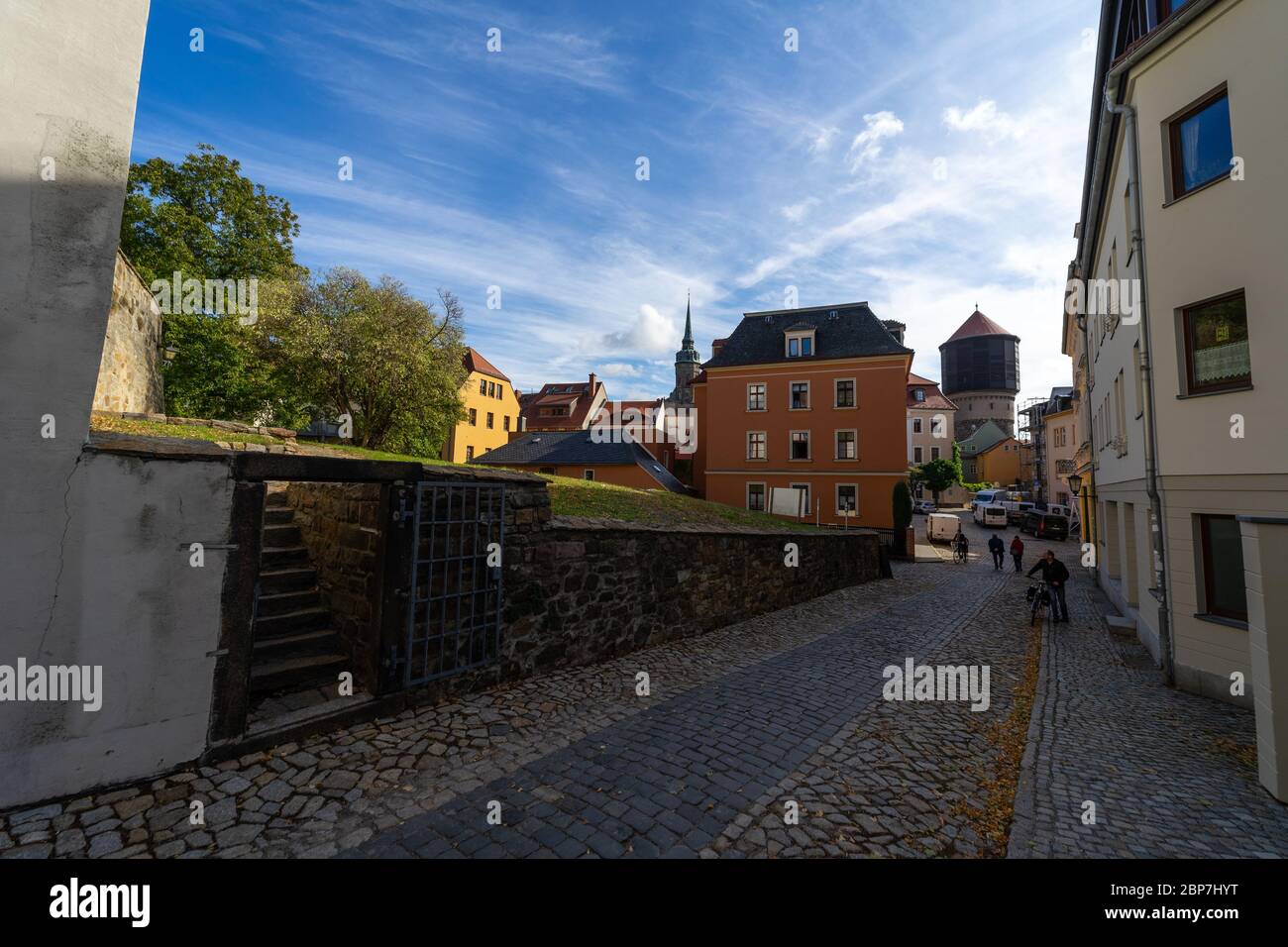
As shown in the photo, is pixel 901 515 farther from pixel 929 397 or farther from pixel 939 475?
pixel 929 397

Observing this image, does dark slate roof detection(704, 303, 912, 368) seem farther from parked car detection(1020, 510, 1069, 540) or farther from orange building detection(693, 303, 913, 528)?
parked car detection(1020, 510, 1069, 540)

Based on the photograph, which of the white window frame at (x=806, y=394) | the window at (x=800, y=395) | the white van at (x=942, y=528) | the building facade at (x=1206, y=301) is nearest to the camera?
the building facade at (x=1206, y=301)

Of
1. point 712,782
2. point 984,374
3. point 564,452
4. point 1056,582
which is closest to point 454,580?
point 712,782

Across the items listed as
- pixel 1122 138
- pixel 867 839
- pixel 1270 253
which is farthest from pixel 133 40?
pixel 1122 138

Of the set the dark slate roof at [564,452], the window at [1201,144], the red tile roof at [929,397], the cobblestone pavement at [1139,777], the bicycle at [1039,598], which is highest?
the red tile roof at [929,397]

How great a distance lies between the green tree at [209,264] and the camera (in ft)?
64.1

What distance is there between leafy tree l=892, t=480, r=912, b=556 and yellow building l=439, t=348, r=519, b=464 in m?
30.4

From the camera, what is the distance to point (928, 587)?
59.4 ft

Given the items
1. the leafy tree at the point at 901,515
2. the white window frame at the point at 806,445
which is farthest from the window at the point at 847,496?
the leafy tree at the point at 901,515

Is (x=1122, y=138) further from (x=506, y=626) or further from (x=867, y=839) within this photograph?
(x=506, y=626)

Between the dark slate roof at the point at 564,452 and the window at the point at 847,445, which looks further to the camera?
the dark slate roof at the point at 564,452

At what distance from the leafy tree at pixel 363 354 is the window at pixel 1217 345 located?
68.4ft

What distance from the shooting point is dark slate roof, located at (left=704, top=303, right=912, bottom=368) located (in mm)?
30203

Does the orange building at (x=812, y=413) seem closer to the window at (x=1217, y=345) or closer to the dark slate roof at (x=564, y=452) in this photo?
the dark slate roof at (x=564, y=452)
